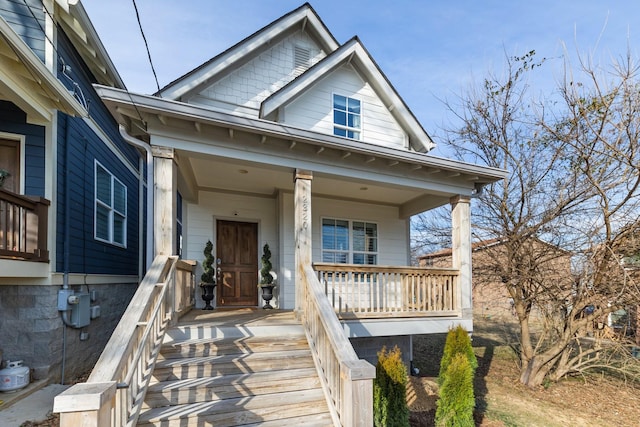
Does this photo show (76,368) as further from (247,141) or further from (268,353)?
(247,141)

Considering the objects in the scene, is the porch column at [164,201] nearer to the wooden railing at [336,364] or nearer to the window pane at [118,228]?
the wooden railing at [336,364]

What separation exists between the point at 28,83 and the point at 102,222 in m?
3.05

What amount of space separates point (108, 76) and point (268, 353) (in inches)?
263

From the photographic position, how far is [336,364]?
341cm

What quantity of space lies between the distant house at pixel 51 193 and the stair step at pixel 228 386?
2692mm

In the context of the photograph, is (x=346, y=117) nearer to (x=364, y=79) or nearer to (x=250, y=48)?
(x=364, y=79)

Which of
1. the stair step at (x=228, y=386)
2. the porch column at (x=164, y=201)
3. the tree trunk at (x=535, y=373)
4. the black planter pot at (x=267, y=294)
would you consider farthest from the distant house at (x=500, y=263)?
the porch column at (x=164, y=201)

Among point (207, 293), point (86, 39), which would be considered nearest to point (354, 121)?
point (207, 293)

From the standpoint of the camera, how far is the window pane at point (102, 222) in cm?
681

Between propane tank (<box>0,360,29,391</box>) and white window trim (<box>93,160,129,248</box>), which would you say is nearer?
propane tank (<box>0,360,29,391</box>)

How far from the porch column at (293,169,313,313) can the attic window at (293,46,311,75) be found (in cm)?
Answer: 396

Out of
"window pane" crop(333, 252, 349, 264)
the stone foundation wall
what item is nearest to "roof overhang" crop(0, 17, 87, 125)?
the stone foundation wall

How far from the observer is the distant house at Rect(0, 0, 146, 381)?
181 inches

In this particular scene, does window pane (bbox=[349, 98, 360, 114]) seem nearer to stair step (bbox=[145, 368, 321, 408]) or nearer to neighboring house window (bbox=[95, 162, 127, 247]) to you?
neighboring house window (bbox=[95, 162, 127, 247])
